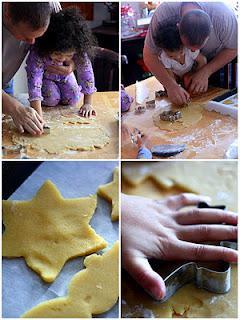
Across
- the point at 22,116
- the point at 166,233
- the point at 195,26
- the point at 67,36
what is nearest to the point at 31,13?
the point at 67,36

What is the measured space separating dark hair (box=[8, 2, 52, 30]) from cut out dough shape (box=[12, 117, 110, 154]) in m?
0.20

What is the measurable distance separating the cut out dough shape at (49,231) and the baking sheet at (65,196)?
15 millimetres

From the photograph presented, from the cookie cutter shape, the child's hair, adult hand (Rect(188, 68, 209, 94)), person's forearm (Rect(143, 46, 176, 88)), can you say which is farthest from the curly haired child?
the cookie cutter shape

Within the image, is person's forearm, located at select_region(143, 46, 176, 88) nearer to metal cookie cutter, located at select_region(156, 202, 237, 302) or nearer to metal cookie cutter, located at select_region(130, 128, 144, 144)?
metal cookie cutter, located at select_region(130, 128, 144, 144)

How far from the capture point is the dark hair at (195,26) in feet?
2.71

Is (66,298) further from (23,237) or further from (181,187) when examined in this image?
(181,187)

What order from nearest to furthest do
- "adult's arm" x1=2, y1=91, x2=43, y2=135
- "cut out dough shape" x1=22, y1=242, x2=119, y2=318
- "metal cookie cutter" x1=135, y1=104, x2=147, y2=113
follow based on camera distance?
"cut out dough shape" x1=22, y1=242, x2=119, y2=318 → "adult's arm" x1=2, y1=91, x2=43, y2=135 → "metal cookie cutter" x1=135, y1=104, x2=147, y2=113

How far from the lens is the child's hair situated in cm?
77

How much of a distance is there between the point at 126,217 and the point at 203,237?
15 cm

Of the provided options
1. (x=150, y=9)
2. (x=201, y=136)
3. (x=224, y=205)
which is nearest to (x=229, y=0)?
(x=150, y=9)

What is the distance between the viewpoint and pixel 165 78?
0.91m

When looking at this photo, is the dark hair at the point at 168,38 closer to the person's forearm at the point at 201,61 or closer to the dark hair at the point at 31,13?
the person's forearm at the point at 201,61

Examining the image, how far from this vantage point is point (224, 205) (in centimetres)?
96

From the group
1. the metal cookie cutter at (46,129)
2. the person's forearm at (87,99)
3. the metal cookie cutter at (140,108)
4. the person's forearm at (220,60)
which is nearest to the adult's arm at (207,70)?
the person's forearm at (220,60)
